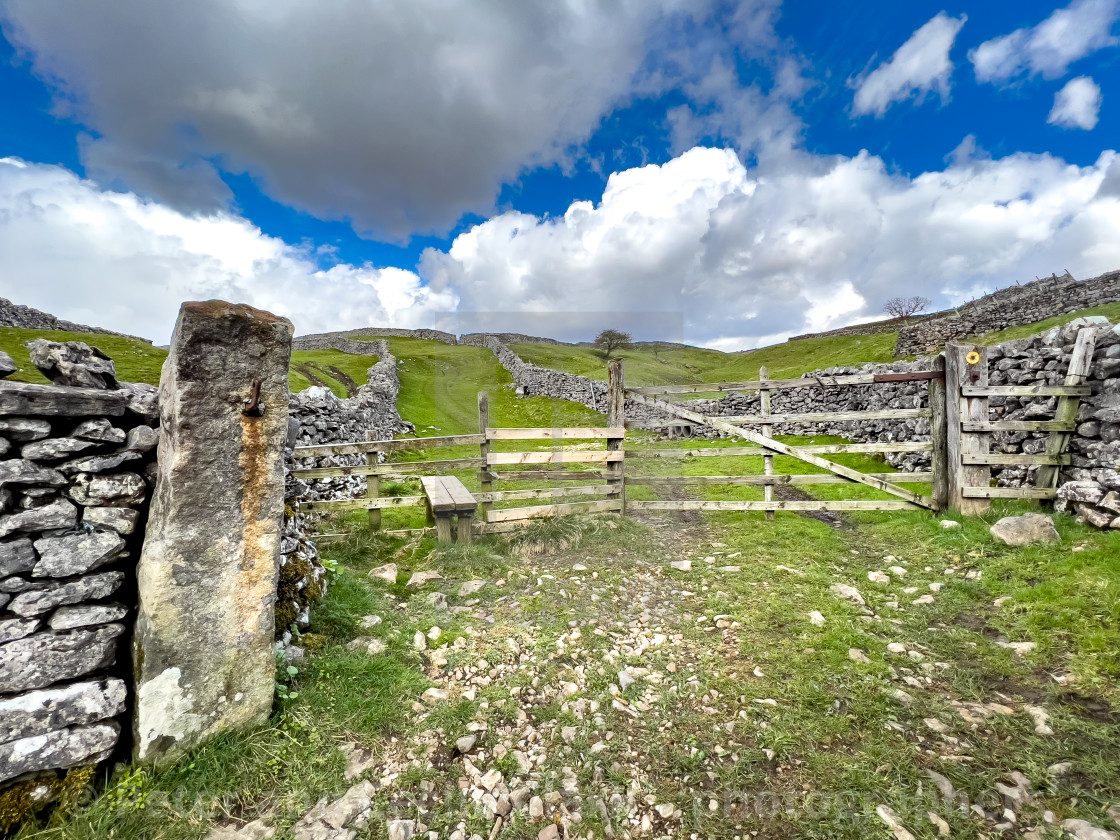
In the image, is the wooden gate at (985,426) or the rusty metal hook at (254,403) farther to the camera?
the wooden gate at (985,426)

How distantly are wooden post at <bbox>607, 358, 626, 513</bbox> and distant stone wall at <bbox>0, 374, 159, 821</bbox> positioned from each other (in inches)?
241

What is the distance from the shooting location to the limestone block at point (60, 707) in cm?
248

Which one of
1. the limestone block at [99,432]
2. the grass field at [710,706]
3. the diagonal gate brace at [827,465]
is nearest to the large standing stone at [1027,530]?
the grass field at [710,706]

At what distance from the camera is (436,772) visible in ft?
9.47

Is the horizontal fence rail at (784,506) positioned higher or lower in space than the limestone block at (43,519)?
lower

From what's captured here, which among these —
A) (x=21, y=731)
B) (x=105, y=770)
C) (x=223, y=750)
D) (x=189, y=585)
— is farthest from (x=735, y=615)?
(x=21, y=731)

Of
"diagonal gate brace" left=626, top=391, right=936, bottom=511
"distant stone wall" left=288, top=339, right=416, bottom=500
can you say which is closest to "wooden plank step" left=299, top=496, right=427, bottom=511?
"distant stone wall" left=288, top=339, right=416, bottom=500

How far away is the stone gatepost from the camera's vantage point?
2828 mm

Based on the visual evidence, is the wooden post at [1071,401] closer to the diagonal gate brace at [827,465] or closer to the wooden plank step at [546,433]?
the diagonal gate brace at [827,465]

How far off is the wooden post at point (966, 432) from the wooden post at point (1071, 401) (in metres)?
0.72

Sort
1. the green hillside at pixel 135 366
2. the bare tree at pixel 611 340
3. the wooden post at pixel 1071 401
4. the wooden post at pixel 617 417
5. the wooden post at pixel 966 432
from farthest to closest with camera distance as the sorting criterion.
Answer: the green hillside at pixel 135 366, the bare tree at pixel 611 340, the wooden post at pixel 617 417, the wooden post at pixel 966 432, the wooden post at pixel 1071 401

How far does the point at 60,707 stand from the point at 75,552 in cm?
87

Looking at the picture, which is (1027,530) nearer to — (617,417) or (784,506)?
(784,506)

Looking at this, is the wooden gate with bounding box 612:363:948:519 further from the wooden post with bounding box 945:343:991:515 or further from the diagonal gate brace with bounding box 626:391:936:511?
the wooden post with bounding box 945:343:991:515
